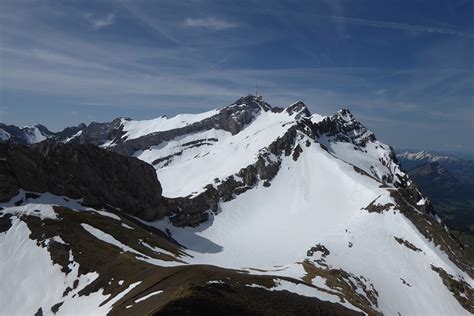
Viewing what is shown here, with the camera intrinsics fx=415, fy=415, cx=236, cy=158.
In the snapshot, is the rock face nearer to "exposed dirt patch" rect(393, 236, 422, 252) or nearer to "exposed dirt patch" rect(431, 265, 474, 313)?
"exposed dirt patch" rect(393, 236, 422, 252)

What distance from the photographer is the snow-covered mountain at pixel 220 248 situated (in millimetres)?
58312

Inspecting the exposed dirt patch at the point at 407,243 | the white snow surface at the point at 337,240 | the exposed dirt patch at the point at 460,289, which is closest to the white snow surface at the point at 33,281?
the white snow surface at the point at 337,240

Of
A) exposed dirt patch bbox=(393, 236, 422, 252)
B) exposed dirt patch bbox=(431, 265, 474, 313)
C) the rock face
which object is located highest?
the rock face

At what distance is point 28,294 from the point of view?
79.6 metres

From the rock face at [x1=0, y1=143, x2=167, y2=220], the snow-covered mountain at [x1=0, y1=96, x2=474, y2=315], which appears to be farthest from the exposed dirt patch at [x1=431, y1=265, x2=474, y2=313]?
the rock face at [x1=0, y1=143, x2=167, y2=220]

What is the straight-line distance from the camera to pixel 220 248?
480 ft

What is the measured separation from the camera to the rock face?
4594 inches

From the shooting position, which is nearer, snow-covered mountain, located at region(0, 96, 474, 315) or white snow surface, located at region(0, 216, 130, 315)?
snow-covered mountain, located at region(0, 96, 474, 315)

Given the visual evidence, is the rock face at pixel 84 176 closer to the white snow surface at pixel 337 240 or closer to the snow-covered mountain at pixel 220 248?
the snow-covered mountain at pixel 220 248

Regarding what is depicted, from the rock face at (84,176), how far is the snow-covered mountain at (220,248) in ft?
1.42

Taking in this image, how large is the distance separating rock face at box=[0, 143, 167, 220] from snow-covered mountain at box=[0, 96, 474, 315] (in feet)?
1.42

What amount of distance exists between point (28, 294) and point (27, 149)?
2262 inches

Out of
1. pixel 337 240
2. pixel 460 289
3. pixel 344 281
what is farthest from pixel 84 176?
pixel 460 289

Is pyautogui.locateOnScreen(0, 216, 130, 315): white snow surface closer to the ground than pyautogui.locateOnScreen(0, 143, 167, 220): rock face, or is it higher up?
closer to the ground
